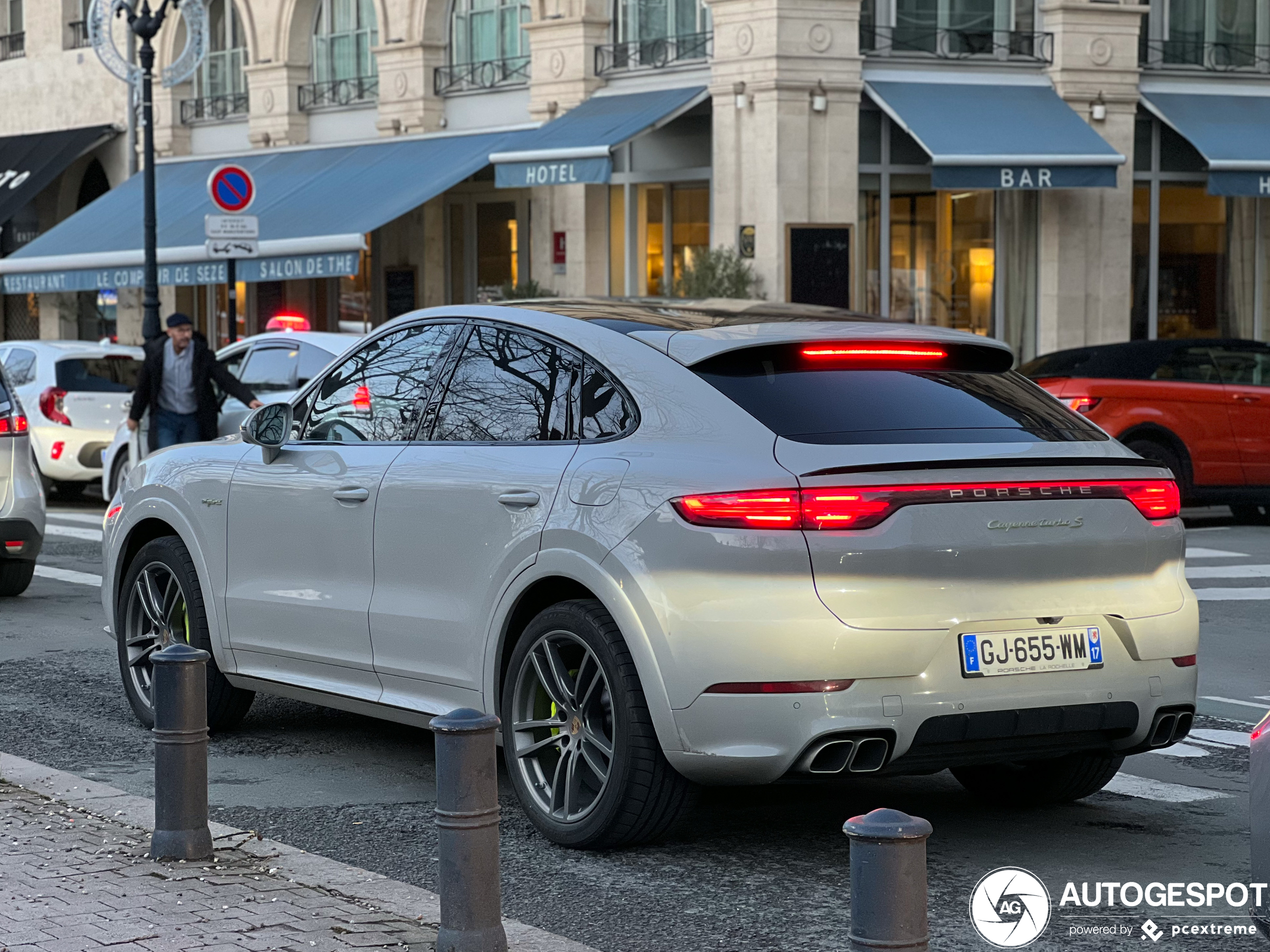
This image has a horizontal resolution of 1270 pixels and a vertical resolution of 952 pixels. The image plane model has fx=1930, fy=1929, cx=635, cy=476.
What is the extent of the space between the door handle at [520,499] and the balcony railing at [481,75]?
2165 cm

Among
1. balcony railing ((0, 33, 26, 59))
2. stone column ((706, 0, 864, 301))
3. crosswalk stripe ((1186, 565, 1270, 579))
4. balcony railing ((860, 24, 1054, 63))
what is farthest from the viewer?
balcony railing ((0, 33, 26, 59))

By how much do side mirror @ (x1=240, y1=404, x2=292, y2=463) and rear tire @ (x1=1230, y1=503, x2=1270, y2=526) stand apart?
11.8m

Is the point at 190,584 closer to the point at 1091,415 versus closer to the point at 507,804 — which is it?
the point at 507,804

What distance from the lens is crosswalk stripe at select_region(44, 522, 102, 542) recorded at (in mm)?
16203

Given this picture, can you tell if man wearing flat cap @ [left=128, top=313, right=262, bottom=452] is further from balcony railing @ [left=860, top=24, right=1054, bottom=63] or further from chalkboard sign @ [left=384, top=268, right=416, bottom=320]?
chalkboard sign @ [left=384, top=268, right=416, bottom=320]

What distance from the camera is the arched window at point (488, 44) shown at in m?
27.1

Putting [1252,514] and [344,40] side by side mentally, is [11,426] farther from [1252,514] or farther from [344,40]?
[344,40]

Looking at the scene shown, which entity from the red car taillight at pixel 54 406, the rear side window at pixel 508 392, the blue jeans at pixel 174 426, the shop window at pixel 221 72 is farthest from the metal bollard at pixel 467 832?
the shop window at pixel 221 72

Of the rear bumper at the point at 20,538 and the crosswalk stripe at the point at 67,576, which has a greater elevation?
the rear bumper at the point at 20,538

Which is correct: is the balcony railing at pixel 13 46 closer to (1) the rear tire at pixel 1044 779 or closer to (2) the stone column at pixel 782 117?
(2) the stone column at pixel 782 117

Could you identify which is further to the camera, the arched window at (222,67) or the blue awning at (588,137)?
the arched window at (222,67)

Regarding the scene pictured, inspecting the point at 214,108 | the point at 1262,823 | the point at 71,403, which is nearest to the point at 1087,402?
the point at 71,403

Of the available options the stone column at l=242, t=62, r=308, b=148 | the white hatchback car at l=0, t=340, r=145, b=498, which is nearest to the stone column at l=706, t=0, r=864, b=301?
the white hatchback car at l=0, t=340, r=145, b=498

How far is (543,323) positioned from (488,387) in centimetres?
29
